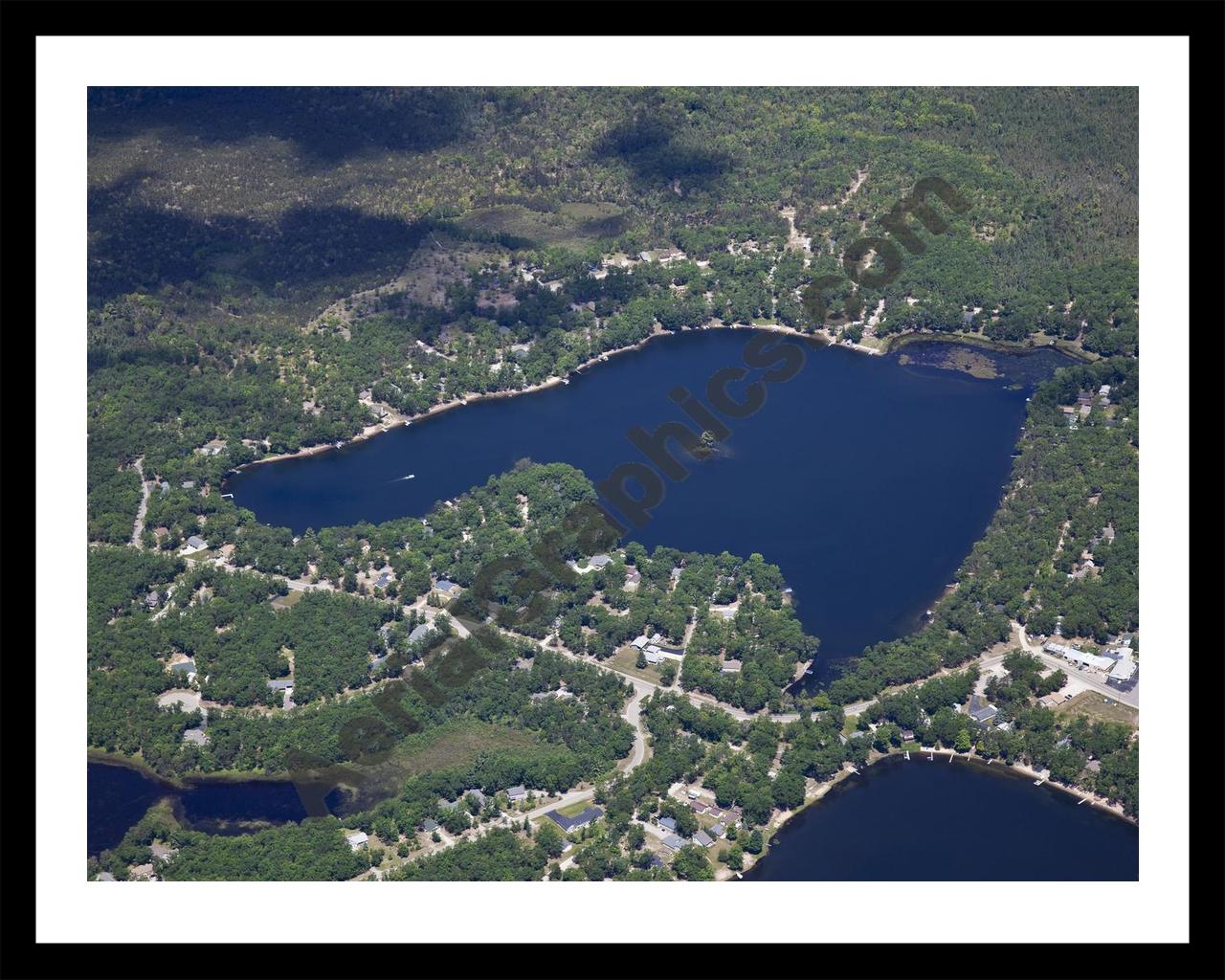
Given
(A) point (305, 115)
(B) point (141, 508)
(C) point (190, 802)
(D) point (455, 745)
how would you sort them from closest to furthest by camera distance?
(C) point (190, 802) → (D) point (455, 745) → (B) point (141, 508) → (A) point (305, 115)

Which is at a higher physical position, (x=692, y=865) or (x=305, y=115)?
(x=305, y=115)

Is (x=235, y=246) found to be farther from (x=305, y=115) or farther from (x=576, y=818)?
(x=576, y=818)

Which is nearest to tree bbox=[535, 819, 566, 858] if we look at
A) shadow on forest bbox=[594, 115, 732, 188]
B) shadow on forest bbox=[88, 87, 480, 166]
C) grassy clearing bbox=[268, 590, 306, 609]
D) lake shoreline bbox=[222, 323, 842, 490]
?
grassy clearing bbox=[268, 590, 306, 609]

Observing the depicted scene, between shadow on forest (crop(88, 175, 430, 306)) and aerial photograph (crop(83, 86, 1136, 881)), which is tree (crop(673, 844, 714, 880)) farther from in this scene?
shadow on forest (crop(88, 175, 430, 306))

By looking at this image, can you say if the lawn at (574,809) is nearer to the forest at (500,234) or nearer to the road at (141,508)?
the forest at (500,234)

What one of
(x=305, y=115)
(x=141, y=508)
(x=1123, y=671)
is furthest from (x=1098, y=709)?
(x=305, y=115)

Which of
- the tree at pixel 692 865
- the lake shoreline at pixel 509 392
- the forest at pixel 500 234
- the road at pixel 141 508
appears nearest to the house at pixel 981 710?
the tree at pixel 692 865

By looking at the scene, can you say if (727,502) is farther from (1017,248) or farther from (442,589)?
(1017,248)

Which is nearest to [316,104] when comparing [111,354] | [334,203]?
[334,203]
